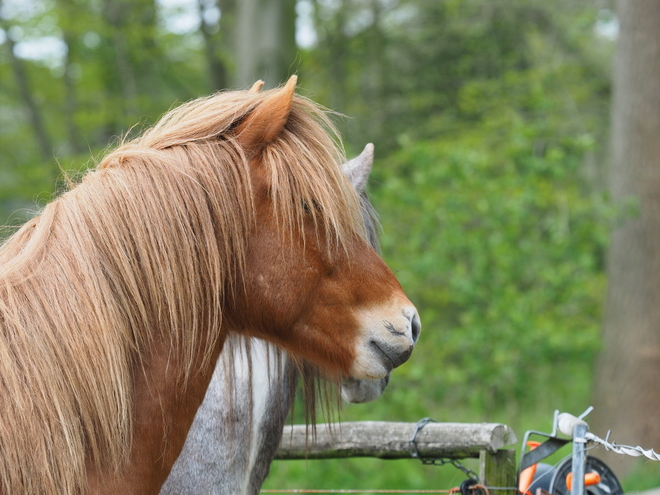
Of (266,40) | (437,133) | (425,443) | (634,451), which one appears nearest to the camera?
(634,451)

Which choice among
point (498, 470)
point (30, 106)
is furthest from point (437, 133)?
point (498, 470)

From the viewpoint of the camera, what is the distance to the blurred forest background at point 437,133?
240 inches

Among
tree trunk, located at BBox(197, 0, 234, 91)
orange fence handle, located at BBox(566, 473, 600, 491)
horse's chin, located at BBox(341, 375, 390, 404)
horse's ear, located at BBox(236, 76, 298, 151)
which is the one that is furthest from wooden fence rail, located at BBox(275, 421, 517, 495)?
tree trunk, located at BBox(197, 0, 234, 91)

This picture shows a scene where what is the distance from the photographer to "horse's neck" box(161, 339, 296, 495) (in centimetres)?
223

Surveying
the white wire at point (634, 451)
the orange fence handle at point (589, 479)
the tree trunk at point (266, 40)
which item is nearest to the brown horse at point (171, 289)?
the white wire at point (634, 451)

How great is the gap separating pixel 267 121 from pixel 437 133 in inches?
308

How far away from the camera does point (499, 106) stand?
28.3ft

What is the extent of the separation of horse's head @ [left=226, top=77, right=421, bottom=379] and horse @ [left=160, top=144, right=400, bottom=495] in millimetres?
363

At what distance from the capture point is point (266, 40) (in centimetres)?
625

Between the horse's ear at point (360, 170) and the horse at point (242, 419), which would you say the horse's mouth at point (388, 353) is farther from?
the horse's ear at point (360, 170)

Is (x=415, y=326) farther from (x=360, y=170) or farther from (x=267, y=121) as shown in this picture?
(x=360, y=170)

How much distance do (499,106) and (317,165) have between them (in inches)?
288

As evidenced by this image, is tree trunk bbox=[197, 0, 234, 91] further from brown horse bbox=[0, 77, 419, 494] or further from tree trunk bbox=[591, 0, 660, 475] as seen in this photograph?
brown horse bbox=[0, 77, 419, 494]

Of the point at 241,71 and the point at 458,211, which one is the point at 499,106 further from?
the point at 241,71
